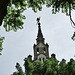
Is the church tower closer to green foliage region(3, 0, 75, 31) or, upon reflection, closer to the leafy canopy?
the leafy canopy

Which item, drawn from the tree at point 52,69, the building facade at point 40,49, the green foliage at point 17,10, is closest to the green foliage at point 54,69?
the tree at point 52,69

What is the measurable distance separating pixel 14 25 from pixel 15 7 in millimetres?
1321

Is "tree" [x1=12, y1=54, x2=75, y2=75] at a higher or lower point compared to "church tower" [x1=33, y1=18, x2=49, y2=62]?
lower

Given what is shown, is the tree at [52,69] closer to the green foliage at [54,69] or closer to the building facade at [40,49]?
the green foliage at [54,69]

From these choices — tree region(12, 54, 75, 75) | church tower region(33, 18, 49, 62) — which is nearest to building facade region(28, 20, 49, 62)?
church tower region(33, 18, 49, 62)

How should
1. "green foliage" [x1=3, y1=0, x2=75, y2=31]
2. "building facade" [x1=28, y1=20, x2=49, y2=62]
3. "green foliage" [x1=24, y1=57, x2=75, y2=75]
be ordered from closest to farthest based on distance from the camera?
"green foliage" [x1=3, y1=0, x2=75, y2=31] < "green foliage" [x1=24, y1=57, x2=75, y2=75] < "building facade" [x1=28, y1=20, x2=49, y2=62]

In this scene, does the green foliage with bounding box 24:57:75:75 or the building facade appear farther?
the building facade

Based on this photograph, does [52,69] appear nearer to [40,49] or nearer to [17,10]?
[17,10]

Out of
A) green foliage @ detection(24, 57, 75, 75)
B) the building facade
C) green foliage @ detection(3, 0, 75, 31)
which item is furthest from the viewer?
the building facade

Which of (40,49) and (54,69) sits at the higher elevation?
(40,49)

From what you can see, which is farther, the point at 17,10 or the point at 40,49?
the point at 40,49

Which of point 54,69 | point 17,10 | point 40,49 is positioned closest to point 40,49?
point 40,49

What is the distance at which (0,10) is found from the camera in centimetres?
532

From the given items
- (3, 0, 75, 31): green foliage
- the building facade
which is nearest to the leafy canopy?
(3, 0, 75, 31): green foliage
